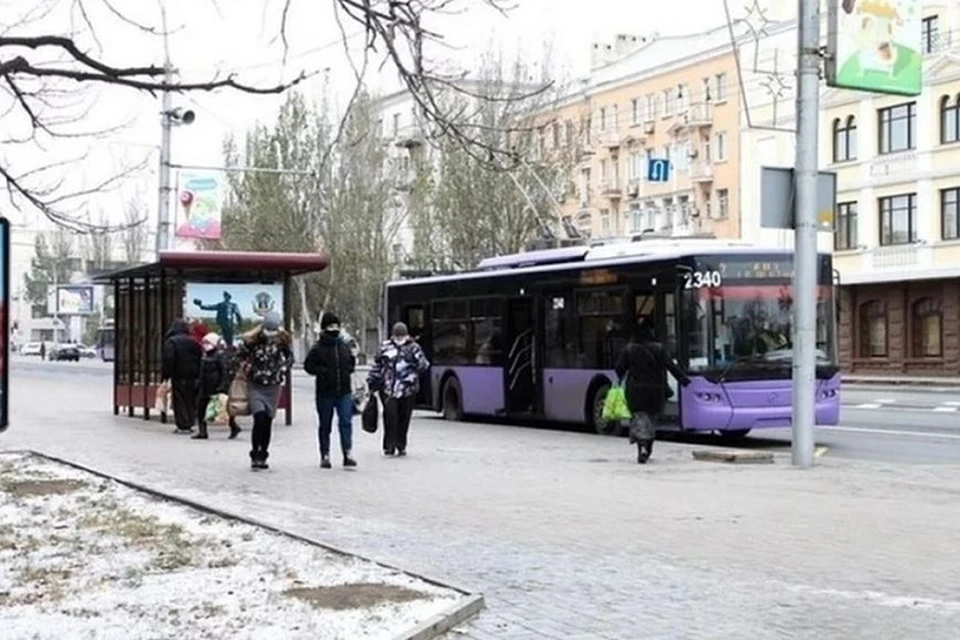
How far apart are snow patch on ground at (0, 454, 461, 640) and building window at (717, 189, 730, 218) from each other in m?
52.2

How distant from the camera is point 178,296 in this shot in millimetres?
24203

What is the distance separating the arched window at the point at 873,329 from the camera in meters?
52.3

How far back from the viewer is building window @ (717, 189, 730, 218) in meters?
61.9

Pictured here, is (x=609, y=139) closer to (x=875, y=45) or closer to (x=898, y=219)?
(x=898, y=219)

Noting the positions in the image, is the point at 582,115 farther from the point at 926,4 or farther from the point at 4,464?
the point at 4,464

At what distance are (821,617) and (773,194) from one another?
31.5 ft

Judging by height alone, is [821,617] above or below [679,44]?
below

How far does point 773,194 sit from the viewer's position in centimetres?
1659

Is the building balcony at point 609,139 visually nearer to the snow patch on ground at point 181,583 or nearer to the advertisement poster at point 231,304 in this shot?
the advertisement poster at point 231,304

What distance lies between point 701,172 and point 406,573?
56.2 m

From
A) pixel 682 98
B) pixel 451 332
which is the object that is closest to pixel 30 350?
pixel 682 98

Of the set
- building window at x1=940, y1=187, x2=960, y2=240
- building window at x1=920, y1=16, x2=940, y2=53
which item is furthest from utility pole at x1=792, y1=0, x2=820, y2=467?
building window at x1=920, y1=16, x2=940, y2=53

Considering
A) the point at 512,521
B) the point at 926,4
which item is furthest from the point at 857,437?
the point at 926,4

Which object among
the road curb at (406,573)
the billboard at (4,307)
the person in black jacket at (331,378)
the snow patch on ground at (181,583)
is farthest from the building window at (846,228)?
the billboard at (4,307)
